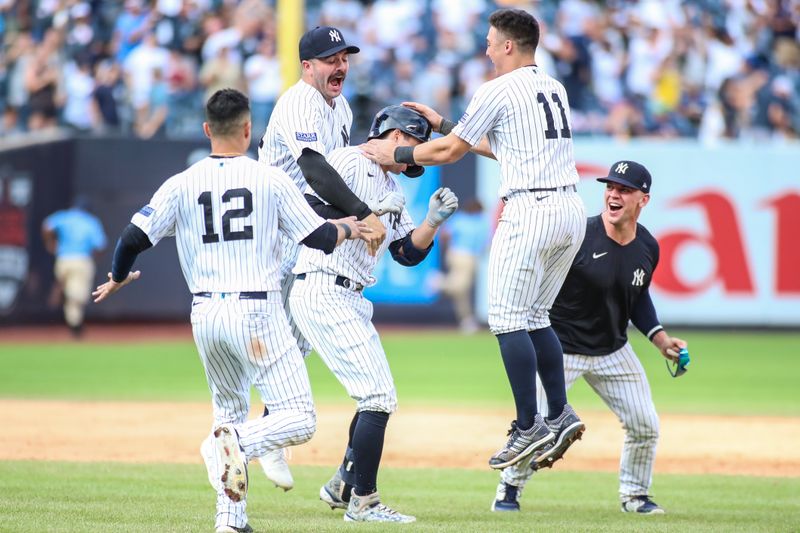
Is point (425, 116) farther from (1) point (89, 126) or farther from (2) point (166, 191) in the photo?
(1) point (89, 126)

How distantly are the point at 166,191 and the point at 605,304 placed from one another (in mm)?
2933

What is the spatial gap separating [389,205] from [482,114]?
69cm

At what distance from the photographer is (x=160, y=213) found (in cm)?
582

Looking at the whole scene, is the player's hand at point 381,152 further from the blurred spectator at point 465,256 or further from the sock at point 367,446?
the blurred spectator at point 465,256

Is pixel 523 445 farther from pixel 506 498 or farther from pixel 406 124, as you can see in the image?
pixel 406 124

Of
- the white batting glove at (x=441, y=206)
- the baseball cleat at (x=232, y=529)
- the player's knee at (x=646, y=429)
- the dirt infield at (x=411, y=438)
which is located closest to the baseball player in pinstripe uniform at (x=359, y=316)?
the white batting glove at (x=441, y=206)

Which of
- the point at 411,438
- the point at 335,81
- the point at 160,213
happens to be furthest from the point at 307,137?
the point at 411,438

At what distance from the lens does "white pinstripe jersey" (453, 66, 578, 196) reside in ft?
21.4

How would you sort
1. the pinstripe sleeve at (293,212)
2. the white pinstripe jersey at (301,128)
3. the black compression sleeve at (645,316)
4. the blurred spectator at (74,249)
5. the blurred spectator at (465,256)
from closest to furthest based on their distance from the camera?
the pinstripe sleeve at (293,212)
the white pinstripe jersey at (301,128)
the black compression sleeve at (645,316)
the blurred spectator at (74,249)
the blurred spectator at (465,256)

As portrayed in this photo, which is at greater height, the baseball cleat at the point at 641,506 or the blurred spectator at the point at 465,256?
the blurred spectator at the point at 465,256

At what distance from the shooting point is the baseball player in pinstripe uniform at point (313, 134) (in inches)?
260

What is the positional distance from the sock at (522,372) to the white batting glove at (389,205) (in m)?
0.90

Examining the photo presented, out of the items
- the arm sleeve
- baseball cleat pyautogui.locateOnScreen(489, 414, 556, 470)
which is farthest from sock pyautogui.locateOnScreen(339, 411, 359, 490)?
the arm sleeve

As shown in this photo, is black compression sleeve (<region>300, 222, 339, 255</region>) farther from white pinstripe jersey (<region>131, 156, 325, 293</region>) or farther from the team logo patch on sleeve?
the team logo patch on sleeve
